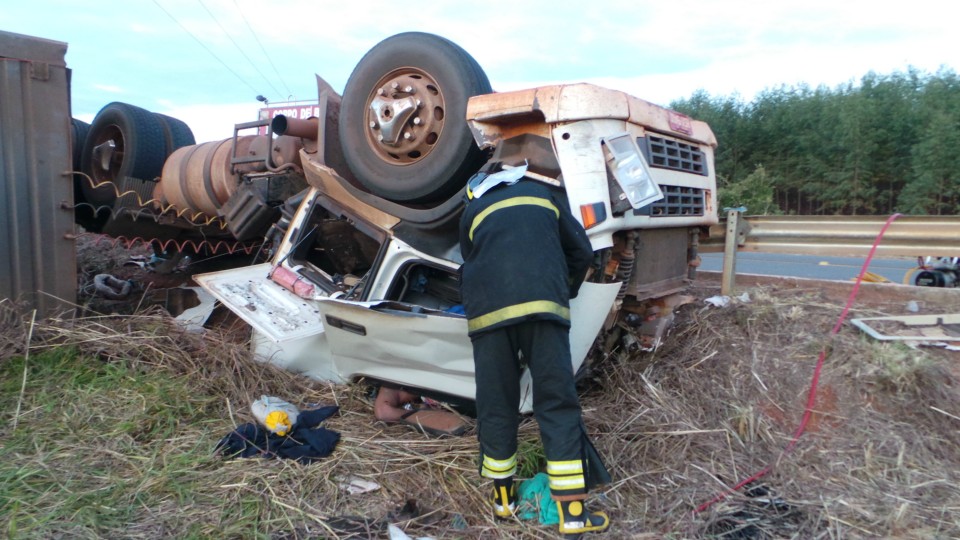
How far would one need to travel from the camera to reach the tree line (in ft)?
56.7

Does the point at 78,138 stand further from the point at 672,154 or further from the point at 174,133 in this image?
the point at 672,154

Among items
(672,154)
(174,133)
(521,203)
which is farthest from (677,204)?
(174,133)

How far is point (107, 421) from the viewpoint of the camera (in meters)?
3.27

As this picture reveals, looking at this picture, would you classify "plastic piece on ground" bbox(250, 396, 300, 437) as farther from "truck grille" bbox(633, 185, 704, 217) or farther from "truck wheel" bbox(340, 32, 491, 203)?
"truck grille" bbox(633, 185, 704, 217)

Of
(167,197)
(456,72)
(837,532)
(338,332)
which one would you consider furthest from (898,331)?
(167,197)

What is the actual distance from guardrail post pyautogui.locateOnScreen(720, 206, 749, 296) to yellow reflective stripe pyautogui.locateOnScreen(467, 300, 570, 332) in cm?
243

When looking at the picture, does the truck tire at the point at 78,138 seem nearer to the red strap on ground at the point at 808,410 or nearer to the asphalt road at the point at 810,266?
the red strap on ground at the point at 808,410

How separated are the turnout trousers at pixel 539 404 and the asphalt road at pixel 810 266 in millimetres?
5774

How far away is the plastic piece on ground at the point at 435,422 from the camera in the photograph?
3.24 meters

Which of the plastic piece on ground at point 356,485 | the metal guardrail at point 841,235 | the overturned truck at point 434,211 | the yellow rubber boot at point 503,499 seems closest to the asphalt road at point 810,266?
the metal guardrail at point 841,235

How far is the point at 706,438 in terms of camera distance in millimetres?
3059

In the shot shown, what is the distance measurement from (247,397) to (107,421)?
64 cm

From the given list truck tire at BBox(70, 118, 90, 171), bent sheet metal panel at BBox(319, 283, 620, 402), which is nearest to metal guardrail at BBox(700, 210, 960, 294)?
bent sheet metal panel at BBox(319, 283, 620, 402)

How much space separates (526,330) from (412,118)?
1358 mm
